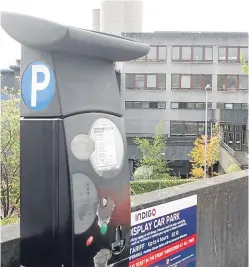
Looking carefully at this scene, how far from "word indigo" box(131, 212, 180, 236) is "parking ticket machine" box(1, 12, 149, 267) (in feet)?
2.77

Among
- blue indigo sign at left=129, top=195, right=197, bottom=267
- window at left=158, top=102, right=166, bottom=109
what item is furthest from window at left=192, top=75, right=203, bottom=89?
blue indigo sign at left=129, top=195, right=197, bottom=267

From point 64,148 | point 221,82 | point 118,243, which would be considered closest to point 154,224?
point 118,243

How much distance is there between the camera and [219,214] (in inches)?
169

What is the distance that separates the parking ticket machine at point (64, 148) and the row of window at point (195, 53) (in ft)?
111

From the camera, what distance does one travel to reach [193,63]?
36062mm

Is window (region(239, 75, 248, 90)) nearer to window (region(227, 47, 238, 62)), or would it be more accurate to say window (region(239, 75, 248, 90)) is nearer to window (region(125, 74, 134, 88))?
window (region(227, 47, 238, 62))

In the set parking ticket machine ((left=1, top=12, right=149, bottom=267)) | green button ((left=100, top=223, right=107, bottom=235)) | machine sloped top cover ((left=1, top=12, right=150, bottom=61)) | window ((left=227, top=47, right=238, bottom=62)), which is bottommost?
green button ((left=100, top=223, right=107, bottom=235))

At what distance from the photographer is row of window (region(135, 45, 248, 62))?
117 feet

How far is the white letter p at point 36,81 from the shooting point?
216 centimetres

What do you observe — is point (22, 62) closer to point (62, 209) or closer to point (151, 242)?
point (62, 209)

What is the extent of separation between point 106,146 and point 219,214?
90.1 inches

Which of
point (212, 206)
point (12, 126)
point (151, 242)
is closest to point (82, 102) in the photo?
point (151, 242)

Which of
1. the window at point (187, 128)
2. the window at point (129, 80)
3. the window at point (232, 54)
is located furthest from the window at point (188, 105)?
the window at point (232, 54)

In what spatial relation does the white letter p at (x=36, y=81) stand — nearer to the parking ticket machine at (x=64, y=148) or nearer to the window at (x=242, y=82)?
the parking ticket machine at (x=64, y=148)
